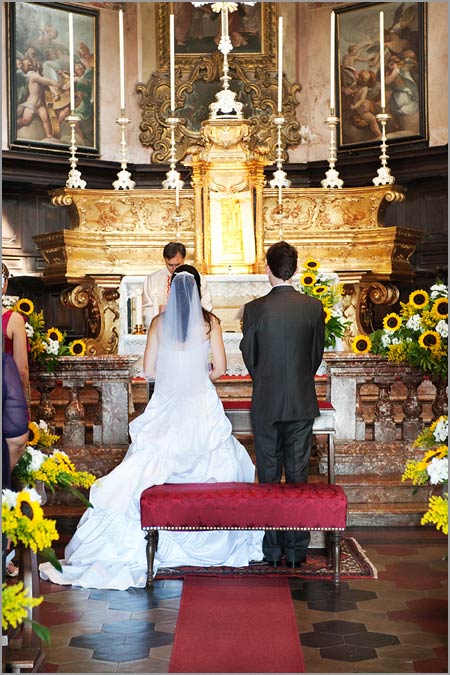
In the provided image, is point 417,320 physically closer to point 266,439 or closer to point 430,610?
point 266,439

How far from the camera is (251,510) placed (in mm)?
5895

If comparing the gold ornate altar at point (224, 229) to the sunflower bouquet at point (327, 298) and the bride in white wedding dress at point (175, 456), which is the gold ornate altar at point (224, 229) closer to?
the sunflower bouquet at point (327, 298)

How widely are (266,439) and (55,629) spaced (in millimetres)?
1812

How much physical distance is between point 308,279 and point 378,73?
19.9 feet

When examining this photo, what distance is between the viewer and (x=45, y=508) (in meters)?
7.81

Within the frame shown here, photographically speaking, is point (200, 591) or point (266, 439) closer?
point (200, 591)

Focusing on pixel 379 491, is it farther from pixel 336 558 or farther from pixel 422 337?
pixel 336 558

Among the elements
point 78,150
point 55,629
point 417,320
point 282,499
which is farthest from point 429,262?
Result: point 55,629

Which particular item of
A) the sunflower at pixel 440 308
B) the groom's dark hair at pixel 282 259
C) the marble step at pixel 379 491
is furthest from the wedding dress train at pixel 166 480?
the sunflower at pixel 440 308

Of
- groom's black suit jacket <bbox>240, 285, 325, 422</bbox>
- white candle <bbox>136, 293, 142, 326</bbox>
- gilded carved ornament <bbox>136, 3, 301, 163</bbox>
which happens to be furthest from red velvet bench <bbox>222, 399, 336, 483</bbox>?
gilded carved ornament <bbox>136, 3, 301, 163</bbox>

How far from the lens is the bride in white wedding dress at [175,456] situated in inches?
252

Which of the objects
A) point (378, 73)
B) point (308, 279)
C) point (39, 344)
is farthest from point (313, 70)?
point (39, 344)

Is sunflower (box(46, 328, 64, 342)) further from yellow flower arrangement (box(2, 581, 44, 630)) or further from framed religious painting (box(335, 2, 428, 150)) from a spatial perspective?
framed religious painting (box(335, 2, 428, 150))

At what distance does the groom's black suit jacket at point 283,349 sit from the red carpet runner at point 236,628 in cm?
98
